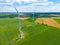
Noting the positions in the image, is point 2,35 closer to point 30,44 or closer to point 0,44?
point 0,44

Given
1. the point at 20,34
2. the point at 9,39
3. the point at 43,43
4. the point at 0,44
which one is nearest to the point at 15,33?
the point at 20,34

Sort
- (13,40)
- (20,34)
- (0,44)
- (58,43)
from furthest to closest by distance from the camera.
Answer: (20,34), (13,40), (0,44), (58,43)

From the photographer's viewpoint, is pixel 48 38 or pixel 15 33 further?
pixel 15 33

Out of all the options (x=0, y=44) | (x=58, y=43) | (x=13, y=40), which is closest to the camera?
(x=58, y=43)

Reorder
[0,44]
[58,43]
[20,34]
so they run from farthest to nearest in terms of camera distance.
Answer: [20,34] < [0,44] < [58,43]

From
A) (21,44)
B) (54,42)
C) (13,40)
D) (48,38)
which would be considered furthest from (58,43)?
(13,40)

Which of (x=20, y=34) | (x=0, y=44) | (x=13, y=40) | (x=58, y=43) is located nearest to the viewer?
(x=58, y=43)

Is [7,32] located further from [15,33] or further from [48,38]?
[48,38]

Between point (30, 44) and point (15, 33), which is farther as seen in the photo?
point (15, 33)

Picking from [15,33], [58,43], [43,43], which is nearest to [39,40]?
[43,43]
